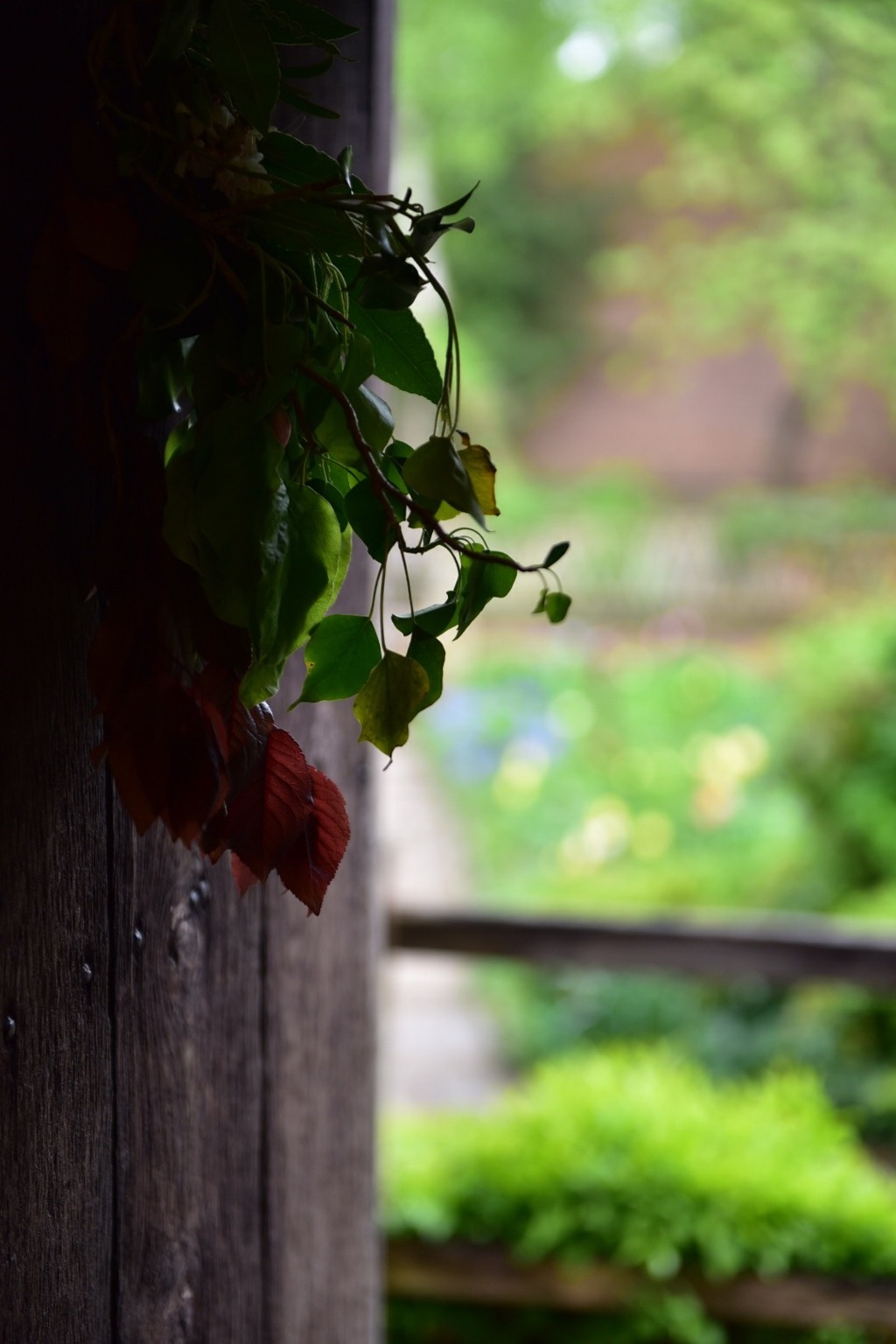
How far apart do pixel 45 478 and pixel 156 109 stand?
0.15m

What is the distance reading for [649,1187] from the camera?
1825 mm

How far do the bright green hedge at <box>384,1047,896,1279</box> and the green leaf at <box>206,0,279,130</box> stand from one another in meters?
1.75

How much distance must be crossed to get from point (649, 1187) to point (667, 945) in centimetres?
40

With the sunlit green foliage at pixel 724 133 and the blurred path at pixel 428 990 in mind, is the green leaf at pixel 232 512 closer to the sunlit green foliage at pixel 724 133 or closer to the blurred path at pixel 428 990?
the blurred path at pixel 428 990

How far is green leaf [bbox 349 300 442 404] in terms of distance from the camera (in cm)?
47

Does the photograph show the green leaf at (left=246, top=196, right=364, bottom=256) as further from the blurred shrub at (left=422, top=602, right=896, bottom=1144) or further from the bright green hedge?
the blurred shrub at (left=422, top=602, right=896, bottom=1144)

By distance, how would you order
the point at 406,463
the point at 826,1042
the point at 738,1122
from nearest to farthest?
the point at 406,463, the point at 738,1122, the point at 826,1042

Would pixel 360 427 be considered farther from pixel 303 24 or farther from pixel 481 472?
pixel 303 24

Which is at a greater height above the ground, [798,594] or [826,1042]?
[798,594]

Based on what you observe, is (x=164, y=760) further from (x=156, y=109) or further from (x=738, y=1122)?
(x=738, y=1122)

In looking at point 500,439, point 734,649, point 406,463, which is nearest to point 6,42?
point 406,463

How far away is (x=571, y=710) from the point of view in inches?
205

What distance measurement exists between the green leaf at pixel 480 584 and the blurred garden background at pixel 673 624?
1625 mm

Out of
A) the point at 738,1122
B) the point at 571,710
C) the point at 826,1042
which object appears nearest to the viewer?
the point at 738,1122
